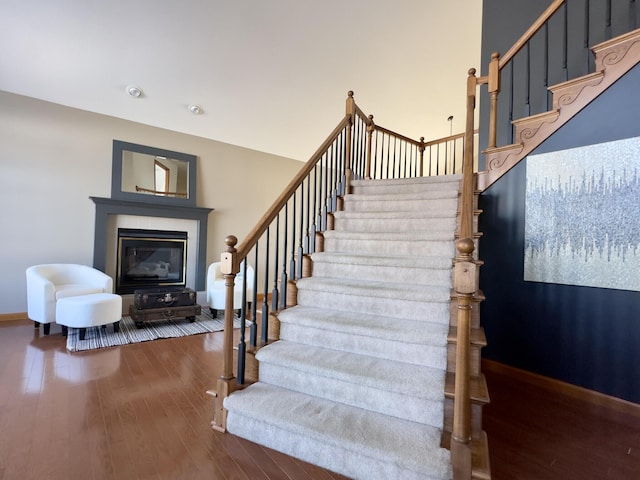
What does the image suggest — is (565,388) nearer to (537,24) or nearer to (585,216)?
(585,216)

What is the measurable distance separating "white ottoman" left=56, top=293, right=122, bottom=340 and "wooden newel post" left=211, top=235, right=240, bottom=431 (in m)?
2.36

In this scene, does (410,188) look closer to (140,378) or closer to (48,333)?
(140,378)

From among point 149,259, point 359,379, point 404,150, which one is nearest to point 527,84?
point 359,379

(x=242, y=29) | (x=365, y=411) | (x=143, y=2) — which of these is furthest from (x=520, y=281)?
(x=143, y=2)

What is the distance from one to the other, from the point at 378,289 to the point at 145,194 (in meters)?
4.13

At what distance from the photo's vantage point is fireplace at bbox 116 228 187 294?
15.1ft

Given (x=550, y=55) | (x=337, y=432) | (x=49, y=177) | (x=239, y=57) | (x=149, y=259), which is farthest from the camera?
(x=149, y=259)

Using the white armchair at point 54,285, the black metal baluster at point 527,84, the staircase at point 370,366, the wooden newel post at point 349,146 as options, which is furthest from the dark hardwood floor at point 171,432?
the black metal baluster at point 527,84

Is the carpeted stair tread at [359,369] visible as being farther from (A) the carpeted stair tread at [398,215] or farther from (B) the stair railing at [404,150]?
(B) the stair railing at [404,150]

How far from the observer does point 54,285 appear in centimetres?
377

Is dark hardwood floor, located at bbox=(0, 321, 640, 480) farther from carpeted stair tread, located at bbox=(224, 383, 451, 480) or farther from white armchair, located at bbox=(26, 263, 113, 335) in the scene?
white armchair, located at bbox=(26, 263, 113, 335)

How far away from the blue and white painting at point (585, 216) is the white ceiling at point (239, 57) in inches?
96.6

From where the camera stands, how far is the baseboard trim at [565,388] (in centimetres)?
206

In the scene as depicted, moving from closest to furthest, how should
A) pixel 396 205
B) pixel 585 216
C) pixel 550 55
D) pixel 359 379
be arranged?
1. pixel 359 379
2. pixel 585 216
3. pixel 550 55
4. pixel 396 205
